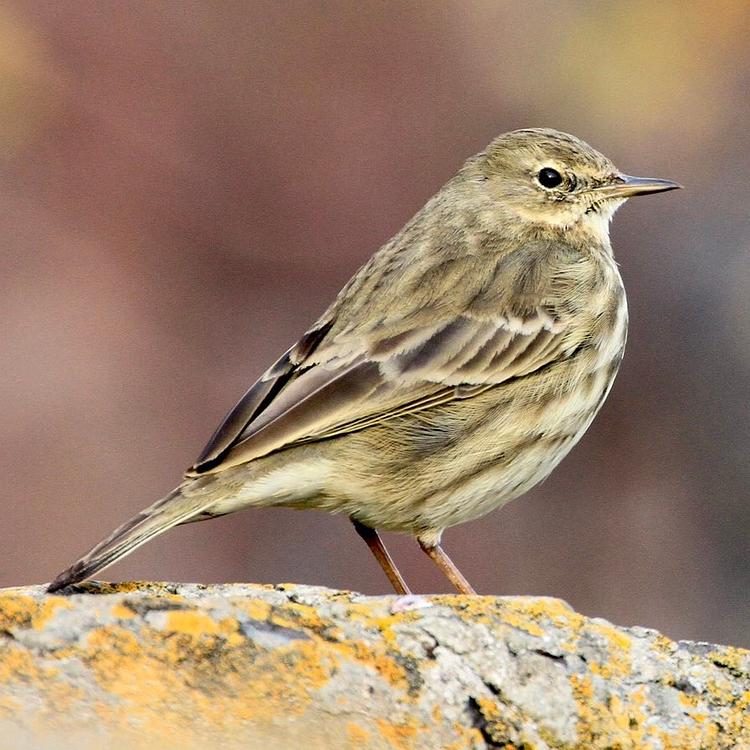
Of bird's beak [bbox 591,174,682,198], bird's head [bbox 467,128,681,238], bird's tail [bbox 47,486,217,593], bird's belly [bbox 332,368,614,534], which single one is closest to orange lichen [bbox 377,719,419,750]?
bird's tail [bbox 47,486,217,593]

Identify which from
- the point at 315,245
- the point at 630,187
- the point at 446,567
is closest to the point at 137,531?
the point at 446,567

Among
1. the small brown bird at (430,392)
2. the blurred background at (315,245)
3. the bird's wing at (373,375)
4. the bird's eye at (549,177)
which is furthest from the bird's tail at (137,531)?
the blurred background at (315,245)

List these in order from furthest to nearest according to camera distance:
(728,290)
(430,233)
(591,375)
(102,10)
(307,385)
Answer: (102,10)
(728,290)
(430,233)
(591,375)
(307,385)

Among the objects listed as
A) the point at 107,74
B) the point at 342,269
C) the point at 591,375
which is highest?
the point at 107,74

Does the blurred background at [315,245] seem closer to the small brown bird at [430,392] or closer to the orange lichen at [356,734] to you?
the small brown bird at [430,392]

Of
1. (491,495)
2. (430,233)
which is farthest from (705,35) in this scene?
(491,495)

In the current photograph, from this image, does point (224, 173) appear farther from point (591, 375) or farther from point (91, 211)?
point (591, 375)
